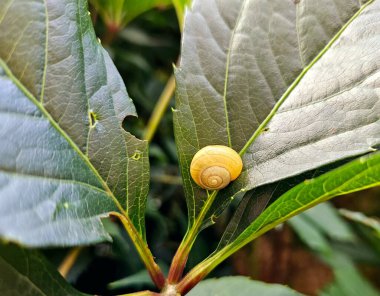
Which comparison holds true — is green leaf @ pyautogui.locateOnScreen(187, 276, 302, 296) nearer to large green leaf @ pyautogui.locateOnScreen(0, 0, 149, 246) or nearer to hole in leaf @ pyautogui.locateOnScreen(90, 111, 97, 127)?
large green leaf @ pyautogui.locateOnScreen(0, 0, 149, 246)

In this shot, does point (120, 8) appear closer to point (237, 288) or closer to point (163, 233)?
point (163, 233)

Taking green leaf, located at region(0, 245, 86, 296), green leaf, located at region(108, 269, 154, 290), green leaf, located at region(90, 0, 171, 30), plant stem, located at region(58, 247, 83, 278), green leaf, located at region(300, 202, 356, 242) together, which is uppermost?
green leaf, located at region(90, 0, 171, 30)

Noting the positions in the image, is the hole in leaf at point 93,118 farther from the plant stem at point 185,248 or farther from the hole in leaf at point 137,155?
the plant stem at point 185,248

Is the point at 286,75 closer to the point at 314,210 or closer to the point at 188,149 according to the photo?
the point at 188,149

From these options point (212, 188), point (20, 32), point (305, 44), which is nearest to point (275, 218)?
point (212, 188)

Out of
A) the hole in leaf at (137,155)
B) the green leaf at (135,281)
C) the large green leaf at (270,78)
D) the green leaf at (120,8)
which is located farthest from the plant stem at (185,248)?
the green leaf at (120,8)

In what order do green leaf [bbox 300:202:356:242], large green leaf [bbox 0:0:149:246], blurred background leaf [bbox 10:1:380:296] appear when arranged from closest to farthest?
large green leaf [bbox 0:0:149:246] → blurred background leaf [bbox 10:1:380:296] → green leaf [bbox 300:202:356:242]

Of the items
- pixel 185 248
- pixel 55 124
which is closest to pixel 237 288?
pixel 185 248

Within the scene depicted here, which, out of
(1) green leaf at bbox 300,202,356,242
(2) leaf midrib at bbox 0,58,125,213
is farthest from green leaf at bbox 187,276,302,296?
(1) green leaf at bbox 300,202,356,242
